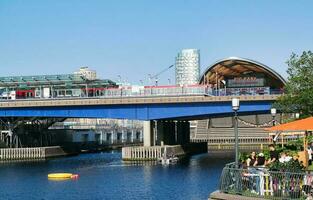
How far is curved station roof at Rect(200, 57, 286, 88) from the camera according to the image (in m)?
115

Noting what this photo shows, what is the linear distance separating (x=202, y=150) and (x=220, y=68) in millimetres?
17967

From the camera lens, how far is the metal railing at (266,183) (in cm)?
2767

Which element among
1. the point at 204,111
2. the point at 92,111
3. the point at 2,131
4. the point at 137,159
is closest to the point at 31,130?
the point at 2,131

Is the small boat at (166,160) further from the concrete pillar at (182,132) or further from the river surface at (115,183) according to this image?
the concrete pillar at (182,132)

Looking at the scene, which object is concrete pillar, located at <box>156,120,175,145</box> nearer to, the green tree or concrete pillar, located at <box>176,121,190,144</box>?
concrete pillar, located at <box>176,121,190,144</box>

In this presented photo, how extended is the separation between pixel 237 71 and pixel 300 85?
230 ft

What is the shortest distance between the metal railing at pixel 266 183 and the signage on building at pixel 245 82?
90.3 m

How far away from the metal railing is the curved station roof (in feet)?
272

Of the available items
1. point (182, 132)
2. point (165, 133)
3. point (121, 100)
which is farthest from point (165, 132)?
point (182, 132)

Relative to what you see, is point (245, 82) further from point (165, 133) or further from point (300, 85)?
point (300, 85)

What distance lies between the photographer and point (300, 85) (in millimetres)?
59750

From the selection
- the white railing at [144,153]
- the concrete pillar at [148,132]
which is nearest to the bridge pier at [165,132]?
the concrete pillar at [148,132]

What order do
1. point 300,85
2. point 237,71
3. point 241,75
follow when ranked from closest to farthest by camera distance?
point 300,85 < point 237,71 < point 241,75

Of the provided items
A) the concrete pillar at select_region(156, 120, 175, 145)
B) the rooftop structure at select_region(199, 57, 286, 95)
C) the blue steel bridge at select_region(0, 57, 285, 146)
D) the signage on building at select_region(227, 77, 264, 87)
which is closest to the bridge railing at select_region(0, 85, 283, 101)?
the blue steel bridge at select_region(0, 57, 285, 146)
